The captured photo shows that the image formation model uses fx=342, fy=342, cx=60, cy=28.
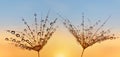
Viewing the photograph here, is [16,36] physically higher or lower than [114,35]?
higher

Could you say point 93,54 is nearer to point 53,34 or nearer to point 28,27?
point 53,34

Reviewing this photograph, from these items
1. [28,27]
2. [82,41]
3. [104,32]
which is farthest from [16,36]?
[104,32]

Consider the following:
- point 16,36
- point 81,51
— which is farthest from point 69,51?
point 16,36

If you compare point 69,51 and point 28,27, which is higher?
point 28,27

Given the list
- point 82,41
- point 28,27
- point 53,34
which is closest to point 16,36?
point 28,27

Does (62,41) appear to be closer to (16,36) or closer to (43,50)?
(43,50)

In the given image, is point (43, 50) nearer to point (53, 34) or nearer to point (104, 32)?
point (53, 34)

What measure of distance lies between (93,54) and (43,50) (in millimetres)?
665

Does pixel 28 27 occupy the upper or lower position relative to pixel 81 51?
upper

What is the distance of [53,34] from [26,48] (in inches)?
15.7

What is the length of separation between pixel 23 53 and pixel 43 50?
26 centimetres

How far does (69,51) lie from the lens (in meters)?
4.52

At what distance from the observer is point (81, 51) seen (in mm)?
4520

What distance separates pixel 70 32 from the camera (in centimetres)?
441
